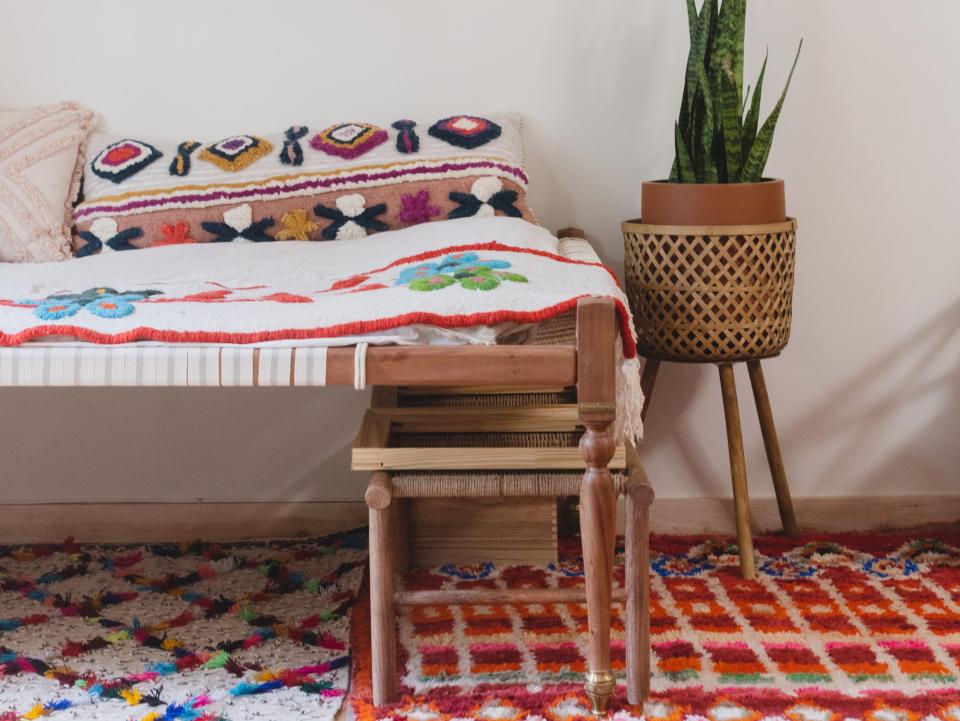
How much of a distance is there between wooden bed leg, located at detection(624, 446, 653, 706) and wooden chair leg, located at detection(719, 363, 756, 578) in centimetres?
56

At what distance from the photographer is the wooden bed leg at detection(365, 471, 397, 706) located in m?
1.58

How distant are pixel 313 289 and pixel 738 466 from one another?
952 millimetres

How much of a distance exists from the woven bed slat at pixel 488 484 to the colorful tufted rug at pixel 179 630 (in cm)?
37

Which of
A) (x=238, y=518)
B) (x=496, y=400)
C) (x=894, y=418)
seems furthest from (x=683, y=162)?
(x=238, y=518)

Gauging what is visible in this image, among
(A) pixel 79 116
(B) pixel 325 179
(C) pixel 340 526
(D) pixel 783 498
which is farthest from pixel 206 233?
(D) pixel 783 498

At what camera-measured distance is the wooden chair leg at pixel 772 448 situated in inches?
89.3

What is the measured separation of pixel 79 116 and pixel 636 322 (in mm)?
1292

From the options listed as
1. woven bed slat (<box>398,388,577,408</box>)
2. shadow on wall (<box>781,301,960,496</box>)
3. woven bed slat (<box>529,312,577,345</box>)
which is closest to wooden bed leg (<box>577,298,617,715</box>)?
woven bed slat (<box>529,312,577,345</box>)

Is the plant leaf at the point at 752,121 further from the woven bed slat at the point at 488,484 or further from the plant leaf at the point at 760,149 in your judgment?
the woven bed slat at the point at 488,484

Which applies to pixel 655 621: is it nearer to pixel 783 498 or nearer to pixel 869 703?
pixel 869 703

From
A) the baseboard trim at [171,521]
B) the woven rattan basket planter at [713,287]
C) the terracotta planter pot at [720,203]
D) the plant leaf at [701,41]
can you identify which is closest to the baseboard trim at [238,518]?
the baseboard trim at [171,521]

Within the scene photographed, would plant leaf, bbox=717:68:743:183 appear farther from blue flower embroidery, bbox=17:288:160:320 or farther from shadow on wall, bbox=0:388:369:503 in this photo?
blue flower embroidery, bbox=17:288:160:320

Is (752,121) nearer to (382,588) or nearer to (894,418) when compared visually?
(894,418)

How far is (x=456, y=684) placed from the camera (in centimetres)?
171
